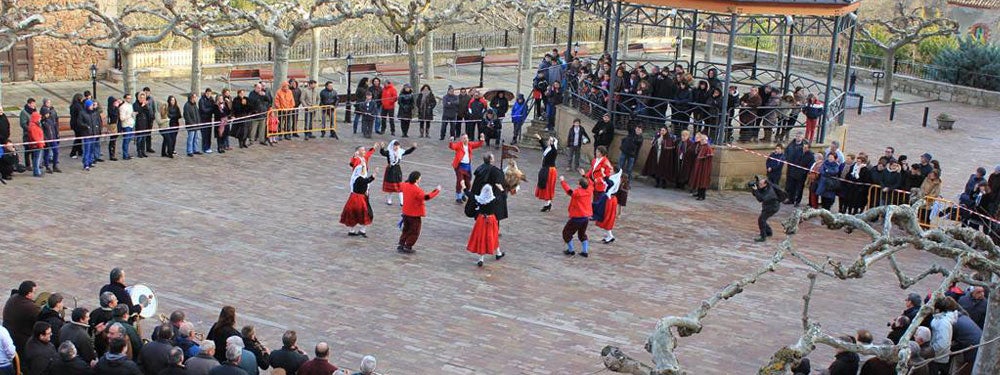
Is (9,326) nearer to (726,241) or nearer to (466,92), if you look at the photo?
(726,241)

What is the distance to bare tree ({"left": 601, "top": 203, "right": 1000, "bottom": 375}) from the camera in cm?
859

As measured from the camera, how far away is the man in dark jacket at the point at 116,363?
11336 millimetres

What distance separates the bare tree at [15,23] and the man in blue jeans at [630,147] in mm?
12213

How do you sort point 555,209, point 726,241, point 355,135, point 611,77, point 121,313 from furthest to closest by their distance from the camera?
point 355,135
point 611,77
point 555,209
point 726,241
point 121,313

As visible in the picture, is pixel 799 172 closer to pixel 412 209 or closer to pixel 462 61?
pixel 412 209

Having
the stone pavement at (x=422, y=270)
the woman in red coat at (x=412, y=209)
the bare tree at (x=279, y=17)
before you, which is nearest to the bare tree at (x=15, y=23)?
the bare tree at (x=279, y=17)

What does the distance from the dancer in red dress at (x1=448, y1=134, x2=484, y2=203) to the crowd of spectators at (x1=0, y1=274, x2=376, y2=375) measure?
28.8ft

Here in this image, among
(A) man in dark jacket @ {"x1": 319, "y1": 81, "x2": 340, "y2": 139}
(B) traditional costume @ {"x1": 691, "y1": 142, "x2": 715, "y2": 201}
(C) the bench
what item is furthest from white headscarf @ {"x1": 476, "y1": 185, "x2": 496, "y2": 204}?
(C) the bench

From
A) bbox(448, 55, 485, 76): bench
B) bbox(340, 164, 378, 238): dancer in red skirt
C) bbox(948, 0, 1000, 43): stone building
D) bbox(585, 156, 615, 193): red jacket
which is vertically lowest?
bbox(340, 164, 378, 238): dancer in red skirt

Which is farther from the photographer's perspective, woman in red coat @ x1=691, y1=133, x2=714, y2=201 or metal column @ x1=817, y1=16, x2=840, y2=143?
metal column @ x1=817, y1=16, x2=840, y2=143

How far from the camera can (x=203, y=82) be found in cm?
3700

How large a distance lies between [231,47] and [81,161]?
16.4m

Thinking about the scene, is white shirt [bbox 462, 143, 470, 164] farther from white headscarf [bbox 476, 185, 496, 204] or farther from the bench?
the bench

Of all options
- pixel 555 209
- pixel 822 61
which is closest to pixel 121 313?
pixel 555 209
